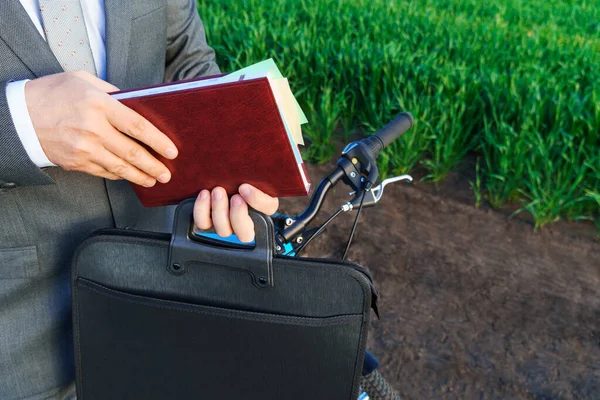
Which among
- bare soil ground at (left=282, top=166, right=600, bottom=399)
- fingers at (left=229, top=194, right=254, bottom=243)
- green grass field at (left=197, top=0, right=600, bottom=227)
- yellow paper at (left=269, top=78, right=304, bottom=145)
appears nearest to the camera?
yellow paper at (left=269, top=78, right=304, bottom=145)

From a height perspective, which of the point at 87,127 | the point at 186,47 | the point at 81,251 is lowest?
the point at 81,251

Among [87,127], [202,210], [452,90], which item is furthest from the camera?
[452,90]

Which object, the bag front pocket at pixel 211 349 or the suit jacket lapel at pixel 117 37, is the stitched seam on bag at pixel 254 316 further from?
the suit jacket lapel at pixel 117 37

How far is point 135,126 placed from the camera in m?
0.87

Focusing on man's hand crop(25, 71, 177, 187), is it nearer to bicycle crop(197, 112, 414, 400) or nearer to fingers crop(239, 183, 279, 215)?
fingers crop(239, 183, 279, 215)

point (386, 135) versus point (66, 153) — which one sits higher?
point (66, 153)

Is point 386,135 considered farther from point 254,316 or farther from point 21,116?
point 21,116

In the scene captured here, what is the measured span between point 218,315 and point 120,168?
0.92 feet

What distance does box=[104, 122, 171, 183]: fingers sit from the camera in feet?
2.88

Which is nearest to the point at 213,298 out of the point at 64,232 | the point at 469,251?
the point at 64,232

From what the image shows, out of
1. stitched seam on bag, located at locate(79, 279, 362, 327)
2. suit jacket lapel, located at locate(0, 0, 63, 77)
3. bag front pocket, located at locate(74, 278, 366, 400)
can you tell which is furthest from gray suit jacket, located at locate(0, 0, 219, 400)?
stitched seam on bag, located at locate(79, 279, 362, 327)

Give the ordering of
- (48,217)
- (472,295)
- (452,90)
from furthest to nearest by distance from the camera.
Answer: (452,90) < (472,295) < (48,217)

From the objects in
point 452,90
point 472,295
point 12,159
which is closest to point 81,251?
point 12,159

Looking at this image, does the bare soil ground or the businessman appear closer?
the businessman
